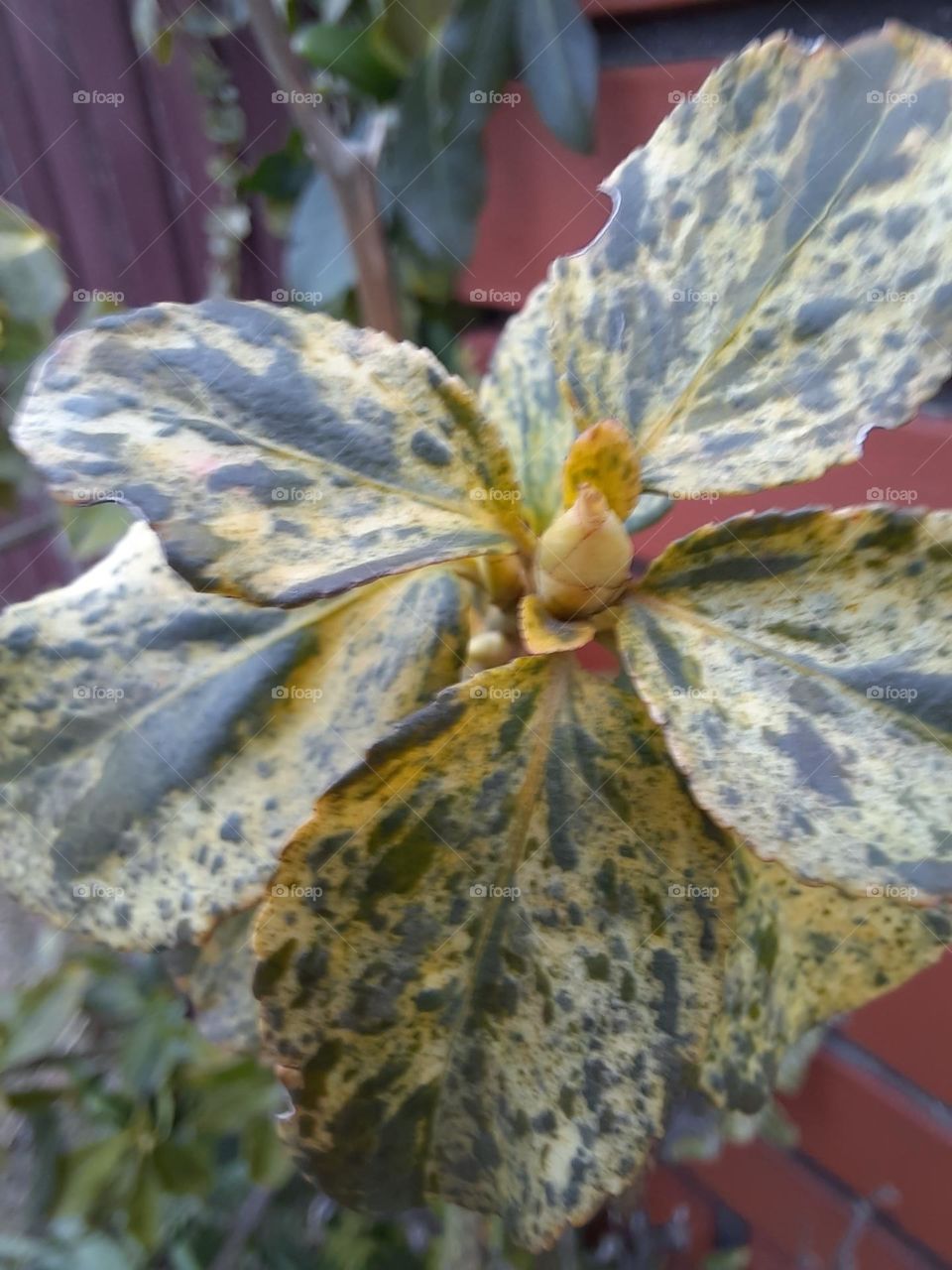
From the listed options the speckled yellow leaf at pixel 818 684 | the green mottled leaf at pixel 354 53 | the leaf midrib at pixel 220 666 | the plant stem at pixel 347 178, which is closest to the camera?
the speckled yellow leaf at pixel 818 684

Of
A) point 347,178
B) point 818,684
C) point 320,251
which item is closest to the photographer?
point 818,684

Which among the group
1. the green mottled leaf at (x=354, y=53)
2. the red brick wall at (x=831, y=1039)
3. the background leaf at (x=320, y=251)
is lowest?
the red brick wall at (x=831, y=1039)

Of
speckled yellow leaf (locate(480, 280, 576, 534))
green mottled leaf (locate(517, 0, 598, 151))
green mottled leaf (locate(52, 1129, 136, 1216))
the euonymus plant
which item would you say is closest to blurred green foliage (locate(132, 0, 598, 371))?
green mottled leaf (locate(517, 0, 598, 151))

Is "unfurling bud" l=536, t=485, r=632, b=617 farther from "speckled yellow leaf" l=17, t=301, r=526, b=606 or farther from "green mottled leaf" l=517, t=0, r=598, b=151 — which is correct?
"green mottled leaf" l=517, t=0, r=598, b=151

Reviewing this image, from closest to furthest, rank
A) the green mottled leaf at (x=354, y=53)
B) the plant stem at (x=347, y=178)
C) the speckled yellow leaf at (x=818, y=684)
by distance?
the speckled yellow leaf at (x=818, y=684), the plant stem at (x=347, y=178), the green mottled leaf at (x=354, y=53)

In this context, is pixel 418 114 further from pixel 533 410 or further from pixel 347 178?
pixel 533 410

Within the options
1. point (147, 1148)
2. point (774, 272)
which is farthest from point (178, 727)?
point (147, 1148)

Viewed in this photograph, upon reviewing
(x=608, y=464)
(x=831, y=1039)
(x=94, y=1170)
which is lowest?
(x=831, y=1039)

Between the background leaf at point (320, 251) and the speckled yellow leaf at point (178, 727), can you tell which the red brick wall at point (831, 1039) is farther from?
the speckled yellow leaf at point (178, 727)

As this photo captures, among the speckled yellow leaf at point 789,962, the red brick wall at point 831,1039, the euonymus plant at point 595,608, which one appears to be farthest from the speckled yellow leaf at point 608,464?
the red brick wall at point 831,1039
